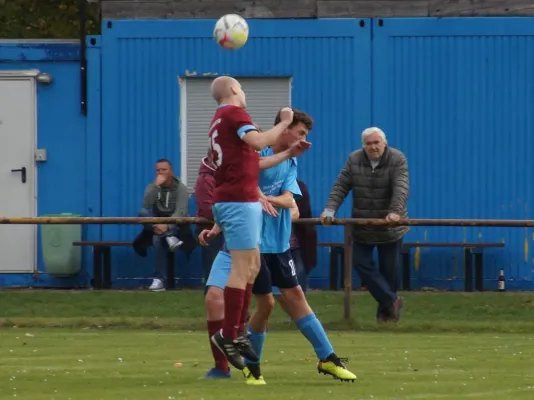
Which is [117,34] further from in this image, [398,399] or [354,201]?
[398,399]

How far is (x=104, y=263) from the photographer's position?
2109 centimetres

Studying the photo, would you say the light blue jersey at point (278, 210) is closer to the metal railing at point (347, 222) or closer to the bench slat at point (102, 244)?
the metal railing at point (347, 222)

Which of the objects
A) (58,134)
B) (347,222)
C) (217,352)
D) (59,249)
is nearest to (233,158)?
(217,352)

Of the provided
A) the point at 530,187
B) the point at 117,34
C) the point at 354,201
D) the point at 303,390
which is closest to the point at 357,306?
the point at 354,201

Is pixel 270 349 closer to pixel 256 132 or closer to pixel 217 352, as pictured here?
pixel 217 352

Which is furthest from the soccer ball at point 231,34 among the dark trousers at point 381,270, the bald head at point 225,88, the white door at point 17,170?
the white door at point 17,170

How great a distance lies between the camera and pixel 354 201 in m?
16.6

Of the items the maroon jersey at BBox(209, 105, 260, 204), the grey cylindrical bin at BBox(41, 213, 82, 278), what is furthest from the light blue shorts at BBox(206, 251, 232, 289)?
the grey cylindrical bin at BBox(41, 213, 82, 278)

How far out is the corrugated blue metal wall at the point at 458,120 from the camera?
832 inches

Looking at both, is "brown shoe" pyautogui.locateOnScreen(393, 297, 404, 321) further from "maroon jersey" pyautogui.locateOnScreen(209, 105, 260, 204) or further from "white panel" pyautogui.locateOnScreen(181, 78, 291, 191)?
"maroon jersey" pyautogui.locateOnScreen(209, 105, 260, 204)

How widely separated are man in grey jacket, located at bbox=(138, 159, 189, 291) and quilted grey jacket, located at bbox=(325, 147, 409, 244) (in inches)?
173

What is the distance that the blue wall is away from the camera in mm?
21125

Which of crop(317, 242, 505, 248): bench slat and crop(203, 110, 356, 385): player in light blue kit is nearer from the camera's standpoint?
crop(203, 110, 356, 385): player in light blue kit

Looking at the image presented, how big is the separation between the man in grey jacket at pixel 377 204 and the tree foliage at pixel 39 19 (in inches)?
533
